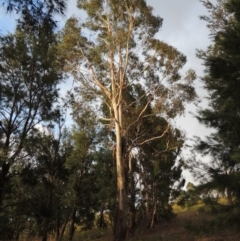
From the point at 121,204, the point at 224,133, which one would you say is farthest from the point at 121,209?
the point at 224,133

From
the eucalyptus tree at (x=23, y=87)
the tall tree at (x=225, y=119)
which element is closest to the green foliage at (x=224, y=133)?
the tall tree at (x=225, y=119)

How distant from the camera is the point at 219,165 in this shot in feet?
30.3

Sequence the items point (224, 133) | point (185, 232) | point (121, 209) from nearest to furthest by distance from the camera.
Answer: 1. point (224, 133)
2. point (121, 209)
3. point (185, 232)

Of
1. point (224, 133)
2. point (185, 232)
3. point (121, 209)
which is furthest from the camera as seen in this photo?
point (185, 232)

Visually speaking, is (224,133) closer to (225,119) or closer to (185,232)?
(225,119)

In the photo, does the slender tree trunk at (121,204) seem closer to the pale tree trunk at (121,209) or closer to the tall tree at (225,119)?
the pale tree trunk at (121,209)

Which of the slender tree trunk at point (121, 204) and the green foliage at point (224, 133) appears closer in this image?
the green foliage at point (224, 133)

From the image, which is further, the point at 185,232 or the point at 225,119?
the point at 185,232

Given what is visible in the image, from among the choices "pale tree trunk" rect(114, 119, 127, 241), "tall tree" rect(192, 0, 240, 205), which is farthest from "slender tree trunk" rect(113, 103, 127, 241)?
"tall tree" rect(192, 0, 240, 205)

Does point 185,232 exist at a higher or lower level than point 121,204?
lower

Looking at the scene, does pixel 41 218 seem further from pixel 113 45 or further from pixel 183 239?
pixel 113 45

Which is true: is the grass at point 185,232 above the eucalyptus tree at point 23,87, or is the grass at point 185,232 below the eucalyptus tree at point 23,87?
below

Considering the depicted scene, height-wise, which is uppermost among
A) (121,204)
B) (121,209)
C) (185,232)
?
(121,204)

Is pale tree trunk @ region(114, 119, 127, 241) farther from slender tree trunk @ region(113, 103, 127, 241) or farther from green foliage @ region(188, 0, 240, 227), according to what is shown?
green foliage @ region(188, 0, 240, 227)
